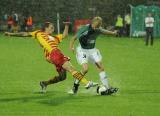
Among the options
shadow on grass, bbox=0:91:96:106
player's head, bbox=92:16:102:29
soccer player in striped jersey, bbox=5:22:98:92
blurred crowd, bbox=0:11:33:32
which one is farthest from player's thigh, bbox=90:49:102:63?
blurred crowd, bbox=0:11:33:32

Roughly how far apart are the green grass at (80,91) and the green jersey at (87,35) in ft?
4.15

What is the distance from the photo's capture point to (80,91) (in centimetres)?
A: 1866

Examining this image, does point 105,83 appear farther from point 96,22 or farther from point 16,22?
point 16,22

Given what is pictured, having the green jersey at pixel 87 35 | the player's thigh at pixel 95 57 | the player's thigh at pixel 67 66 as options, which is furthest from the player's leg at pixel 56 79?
the green jersey at pixel 87 35

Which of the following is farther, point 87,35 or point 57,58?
point 87,35

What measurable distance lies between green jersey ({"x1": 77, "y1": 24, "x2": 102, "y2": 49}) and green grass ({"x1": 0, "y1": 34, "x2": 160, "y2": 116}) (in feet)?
4.15

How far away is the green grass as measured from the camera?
15.1m

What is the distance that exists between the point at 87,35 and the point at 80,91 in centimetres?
157

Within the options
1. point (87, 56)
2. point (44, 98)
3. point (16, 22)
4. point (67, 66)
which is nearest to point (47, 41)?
point (67, 66)

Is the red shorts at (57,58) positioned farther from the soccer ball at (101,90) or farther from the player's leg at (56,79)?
the soccer ball at (101,90)

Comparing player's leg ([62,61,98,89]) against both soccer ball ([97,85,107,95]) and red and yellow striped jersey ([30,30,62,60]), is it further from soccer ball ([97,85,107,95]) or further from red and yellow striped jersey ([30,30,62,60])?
soccer ball ([97,85,107,95])

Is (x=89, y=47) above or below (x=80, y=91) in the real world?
above

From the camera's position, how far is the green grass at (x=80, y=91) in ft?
49.5

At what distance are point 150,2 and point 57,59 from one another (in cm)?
4719
